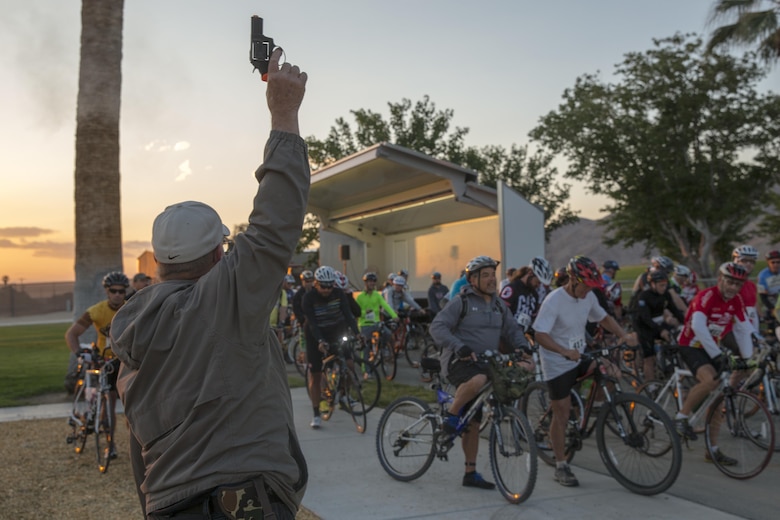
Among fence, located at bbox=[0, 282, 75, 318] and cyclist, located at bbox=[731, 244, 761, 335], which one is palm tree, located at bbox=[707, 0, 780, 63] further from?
fence, located at bbox=[0, 282, 75, 318]

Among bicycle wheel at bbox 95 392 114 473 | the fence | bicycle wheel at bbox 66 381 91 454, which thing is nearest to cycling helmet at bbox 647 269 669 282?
bicycle wheel at bbox 95 392 114 473

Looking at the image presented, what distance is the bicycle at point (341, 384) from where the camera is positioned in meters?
9.41

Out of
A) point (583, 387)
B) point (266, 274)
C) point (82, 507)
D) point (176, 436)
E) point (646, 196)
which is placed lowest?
point (82, 507)

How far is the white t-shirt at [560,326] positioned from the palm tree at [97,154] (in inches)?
293

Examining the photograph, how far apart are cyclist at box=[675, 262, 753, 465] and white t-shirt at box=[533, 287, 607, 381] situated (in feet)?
4.26

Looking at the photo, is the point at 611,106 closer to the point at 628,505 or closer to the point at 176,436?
the point at 628,505

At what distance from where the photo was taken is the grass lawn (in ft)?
43.2

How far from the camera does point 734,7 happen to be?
25.2 m

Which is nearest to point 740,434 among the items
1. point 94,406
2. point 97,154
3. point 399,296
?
point 94,406

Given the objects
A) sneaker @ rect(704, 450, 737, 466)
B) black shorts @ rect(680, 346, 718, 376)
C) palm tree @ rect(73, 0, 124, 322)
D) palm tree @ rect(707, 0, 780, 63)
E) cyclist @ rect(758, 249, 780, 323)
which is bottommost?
sneaker @ rect(704, 450, 737, 466)

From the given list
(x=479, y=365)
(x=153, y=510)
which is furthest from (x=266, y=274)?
(x=479, y=365)

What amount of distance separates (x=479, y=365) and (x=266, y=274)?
4.39 m

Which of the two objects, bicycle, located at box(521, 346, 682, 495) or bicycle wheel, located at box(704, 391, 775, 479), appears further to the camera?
bicycle wheel, located at box(704, 391, 775, 479)

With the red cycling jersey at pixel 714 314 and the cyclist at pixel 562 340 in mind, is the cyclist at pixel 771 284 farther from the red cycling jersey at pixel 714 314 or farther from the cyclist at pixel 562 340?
the cyclist at pixel 562 340
